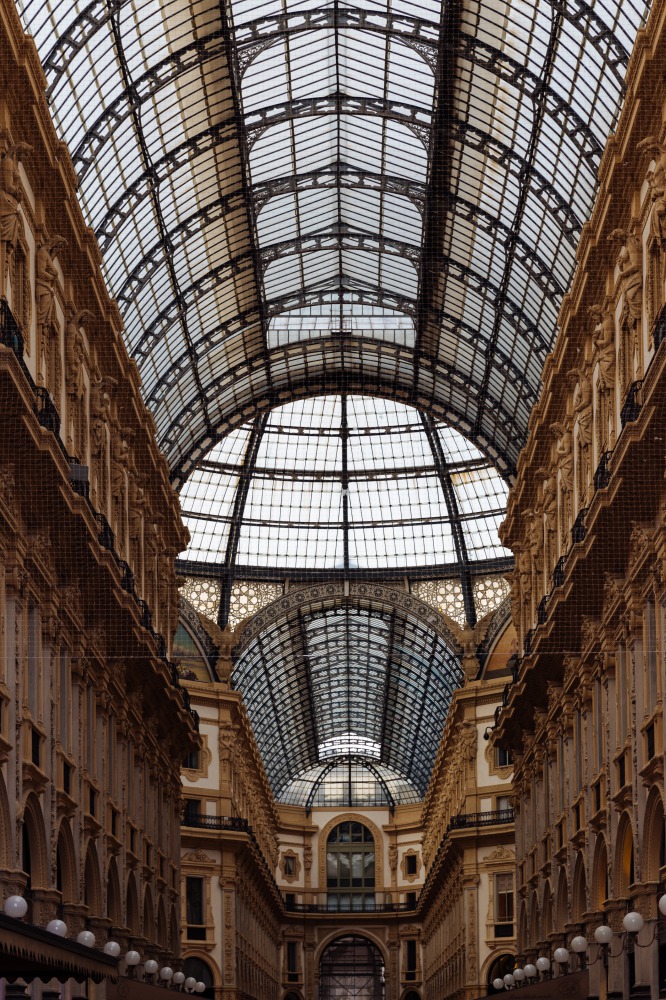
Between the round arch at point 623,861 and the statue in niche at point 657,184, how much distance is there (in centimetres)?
1406

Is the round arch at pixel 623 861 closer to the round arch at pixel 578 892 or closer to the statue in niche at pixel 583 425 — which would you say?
the round arch at pixel 578 892

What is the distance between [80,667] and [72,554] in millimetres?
4023

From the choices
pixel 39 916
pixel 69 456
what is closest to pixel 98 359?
pixel 69 456

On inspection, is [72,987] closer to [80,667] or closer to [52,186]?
[80,667]

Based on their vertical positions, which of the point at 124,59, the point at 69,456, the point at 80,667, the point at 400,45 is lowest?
the point at 80,667

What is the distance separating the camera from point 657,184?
102 ft

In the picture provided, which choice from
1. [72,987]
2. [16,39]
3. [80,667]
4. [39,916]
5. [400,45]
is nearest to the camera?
[16,39]

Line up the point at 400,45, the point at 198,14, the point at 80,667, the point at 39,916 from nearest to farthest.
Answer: the point at 39,916, the point at 80,667, the point at 198,14, the point at 400,45

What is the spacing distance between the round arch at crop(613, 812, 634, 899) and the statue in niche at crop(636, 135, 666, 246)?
46.1 ft

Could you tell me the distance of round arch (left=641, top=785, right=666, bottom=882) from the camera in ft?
108

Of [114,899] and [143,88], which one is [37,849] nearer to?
[114,899]

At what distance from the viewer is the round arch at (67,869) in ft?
121

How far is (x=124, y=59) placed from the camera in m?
43.2

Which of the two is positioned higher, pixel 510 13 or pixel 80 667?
pixel 510 13
